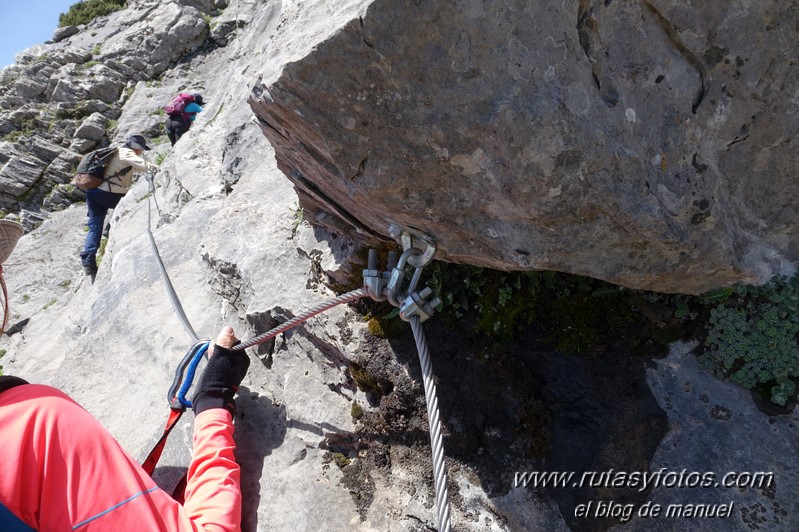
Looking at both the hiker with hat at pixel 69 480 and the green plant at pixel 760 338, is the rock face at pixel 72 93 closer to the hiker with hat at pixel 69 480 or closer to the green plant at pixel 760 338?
the hiker with hat at pixel 69 480

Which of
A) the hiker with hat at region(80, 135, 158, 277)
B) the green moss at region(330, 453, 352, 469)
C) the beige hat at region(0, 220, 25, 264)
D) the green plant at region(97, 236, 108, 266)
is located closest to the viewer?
the beige hat at region(0, 220, 25, 264)

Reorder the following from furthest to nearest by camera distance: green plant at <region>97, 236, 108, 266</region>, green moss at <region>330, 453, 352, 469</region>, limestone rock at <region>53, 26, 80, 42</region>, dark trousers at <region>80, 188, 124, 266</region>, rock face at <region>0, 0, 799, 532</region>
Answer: limestone rock at <region>53, 26, 80, 42</region> → dark trousers at <region>80, 188, 124, 266</region> → green plant at <region>97, 236, 108, 266</region> → green moss at <region>330, 453, 352, 469</region> → rock face at <region>0, 0, 799, 532</region>

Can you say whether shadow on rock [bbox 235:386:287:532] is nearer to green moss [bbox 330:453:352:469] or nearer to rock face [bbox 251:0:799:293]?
green moss [bbox 330:453:352:469]

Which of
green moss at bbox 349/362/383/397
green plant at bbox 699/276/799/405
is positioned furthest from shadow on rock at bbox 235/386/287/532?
green plant at bbox 699/276/799/405

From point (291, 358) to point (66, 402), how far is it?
1.85 meters

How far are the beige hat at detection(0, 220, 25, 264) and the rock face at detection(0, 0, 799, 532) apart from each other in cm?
183

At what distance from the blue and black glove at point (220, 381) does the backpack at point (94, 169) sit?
7029 millimetres

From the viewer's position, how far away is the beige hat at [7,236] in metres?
3.44

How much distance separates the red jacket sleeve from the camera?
8.57ft

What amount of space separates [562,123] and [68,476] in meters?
3.12

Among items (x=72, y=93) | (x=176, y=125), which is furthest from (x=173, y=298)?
(x=72, y=93)

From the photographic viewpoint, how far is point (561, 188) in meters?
2.52

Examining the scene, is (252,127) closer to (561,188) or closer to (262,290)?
(262,290)

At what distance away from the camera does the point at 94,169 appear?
929cm
